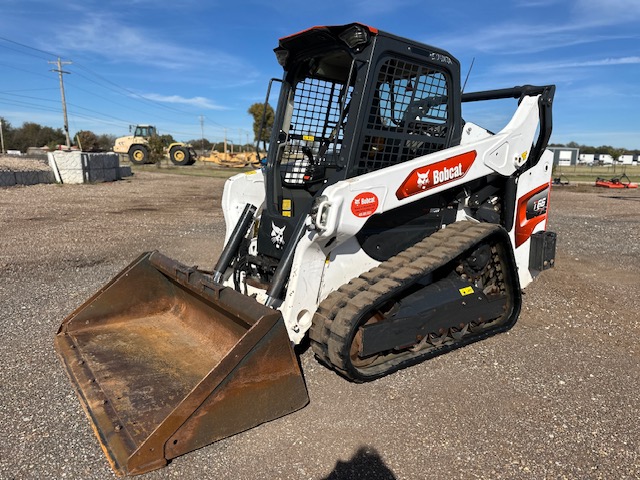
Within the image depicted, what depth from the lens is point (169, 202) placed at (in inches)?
587

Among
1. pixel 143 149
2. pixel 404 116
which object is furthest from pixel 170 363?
pixel 143 149

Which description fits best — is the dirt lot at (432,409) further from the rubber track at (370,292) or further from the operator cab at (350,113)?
the operator cab at (350,113)

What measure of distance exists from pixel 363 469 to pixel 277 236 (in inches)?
78.8

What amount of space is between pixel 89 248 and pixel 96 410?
18.7 feet

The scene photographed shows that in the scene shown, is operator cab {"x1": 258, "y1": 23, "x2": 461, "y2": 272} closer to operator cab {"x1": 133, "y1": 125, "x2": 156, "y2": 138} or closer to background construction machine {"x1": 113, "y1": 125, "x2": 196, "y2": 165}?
background construction machine {"x1": 113, "y1": 125, "x2": 196, "y2": 165}

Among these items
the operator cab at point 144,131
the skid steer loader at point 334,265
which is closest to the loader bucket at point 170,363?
the skid steer loader at point 334,265

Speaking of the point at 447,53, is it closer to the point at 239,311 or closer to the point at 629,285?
the point at 239,311

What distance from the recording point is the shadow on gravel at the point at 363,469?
2648mm

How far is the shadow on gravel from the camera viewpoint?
8.69 feet

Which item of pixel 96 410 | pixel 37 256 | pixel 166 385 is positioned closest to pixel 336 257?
pixel 166 385

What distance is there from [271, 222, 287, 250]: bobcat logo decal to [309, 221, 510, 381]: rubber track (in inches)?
28.6

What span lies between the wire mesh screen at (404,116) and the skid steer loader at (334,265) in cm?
1

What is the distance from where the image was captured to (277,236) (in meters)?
4.12

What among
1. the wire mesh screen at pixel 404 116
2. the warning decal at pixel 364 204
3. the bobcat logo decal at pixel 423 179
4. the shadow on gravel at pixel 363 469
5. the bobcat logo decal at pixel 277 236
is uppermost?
the wire mesh screen at pixel 404 116
